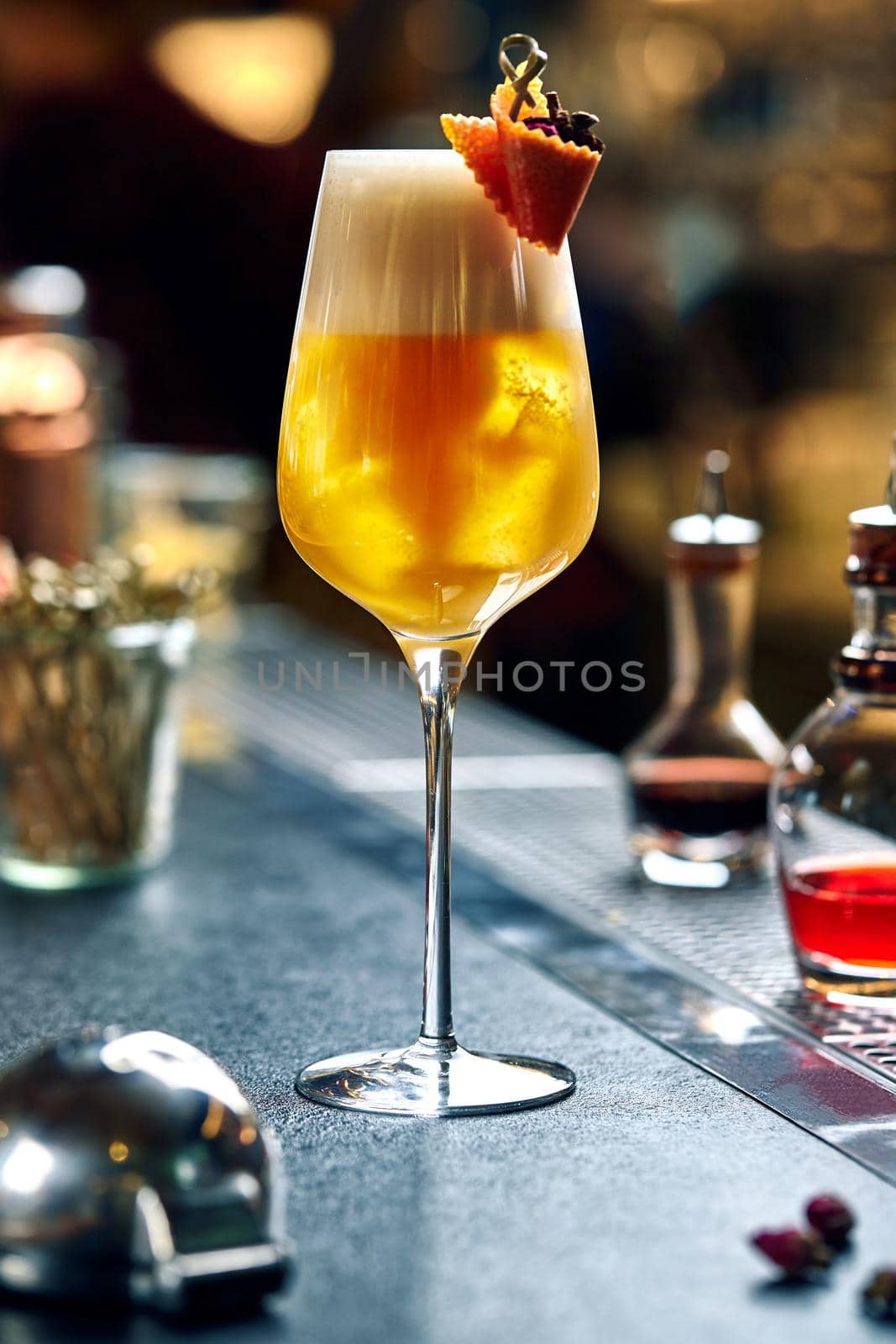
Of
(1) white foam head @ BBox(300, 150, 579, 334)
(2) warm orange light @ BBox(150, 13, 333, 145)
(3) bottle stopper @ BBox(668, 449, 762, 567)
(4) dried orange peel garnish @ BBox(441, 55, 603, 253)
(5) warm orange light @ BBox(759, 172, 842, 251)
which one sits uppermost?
(2) warm orange light @ BBox(150, 13, 333, 145)

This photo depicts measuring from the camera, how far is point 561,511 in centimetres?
70

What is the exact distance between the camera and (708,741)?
39.1 inches

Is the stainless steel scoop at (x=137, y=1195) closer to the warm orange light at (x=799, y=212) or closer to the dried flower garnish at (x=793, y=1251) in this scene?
the dried flower garnish at (x=793, y=1251)

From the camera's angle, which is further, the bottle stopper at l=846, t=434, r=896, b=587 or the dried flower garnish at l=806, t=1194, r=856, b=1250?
the bottle stopper at l=846, t=434, r=896, b=587

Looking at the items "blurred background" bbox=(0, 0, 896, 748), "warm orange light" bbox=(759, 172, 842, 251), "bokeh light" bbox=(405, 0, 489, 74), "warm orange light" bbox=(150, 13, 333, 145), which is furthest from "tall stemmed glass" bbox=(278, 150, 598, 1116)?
"warm orange light" bbox=(150, 13, 333, 145)

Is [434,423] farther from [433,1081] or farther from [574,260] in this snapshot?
[574,260]

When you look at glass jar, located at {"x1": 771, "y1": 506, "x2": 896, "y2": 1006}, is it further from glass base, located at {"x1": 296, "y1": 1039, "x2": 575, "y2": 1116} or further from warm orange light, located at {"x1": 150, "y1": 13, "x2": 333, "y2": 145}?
warm orange light, located at {"x1": 150, "y1": 13, "x2": 333, "y2": 145}

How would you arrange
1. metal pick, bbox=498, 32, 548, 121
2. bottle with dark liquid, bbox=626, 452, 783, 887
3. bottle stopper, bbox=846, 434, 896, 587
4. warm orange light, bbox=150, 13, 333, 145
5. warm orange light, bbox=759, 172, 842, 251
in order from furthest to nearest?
warm orange light, bbox=150, 13, 333, 145, warm orange light, bbox=759, 172, 842, 251, bottle with dark liquid, bbox=626, 452, 783, 887, bottle stopper, bbox=846, 434, 896, 587, metal pick, bbox=498, 32, 548, 121

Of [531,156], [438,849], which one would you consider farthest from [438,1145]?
[531,156]

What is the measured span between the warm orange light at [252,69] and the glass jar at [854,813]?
9.62ft

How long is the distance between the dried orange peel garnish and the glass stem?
18 centimetres

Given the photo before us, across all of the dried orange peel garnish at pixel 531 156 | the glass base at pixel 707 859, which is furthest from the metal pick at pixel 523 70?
the glass base at pixel 707 859

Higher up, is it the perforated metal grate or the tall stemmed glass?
the tall stemmed glass

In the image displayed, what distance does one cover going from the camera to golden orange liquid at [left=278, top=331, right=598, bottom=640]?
67cm
